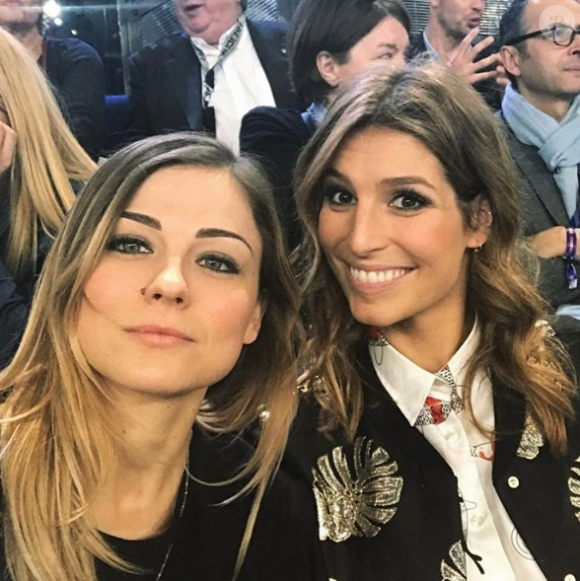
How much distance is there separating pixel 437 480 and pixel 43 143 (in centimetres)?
100

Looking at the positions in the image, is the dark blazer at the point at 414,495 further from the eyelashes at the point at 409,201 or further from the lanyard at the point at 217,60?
the lanyard at the point at 217,60

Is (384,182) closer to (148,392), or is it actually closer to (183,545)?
(148,392)

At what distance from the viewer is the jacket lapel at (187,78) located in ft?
5.76

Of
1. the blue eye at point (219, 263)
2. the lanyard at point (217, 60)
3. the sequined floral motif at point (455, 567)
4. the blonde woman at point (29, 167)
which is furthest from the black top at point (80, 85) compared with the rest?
the sequined floral motif at point (455, 567)

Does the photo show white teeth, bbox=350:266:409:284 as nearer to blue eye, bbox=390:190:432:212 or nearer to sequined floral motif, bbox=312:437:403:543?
blue eye, bbox=390:190:432:212

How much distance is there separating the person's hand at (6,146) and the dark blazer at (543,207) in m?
1.12

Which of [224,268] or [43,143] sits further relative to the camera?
[43,143]

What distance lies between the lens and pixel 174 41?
1.76 meters

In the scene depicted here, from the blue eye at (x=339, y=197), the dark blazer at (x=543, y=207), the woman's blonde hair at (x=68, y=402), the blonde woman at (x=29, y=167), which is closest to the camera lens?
the woman's blonde hair at (x=68, y=402)

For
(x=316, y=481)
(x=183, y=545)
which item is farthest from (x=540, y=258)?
(x=183, y=545)

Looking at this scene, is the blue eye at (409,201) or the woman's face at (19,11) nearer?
the blue eye at (409,201)

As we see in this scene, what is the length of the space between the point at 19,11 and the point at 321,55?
679 mm

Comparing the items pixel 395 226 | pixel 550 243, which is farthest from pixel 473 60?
pixel 395 226

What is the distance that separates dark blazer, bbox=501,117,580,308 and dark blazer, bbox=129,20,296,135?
0.58 m
